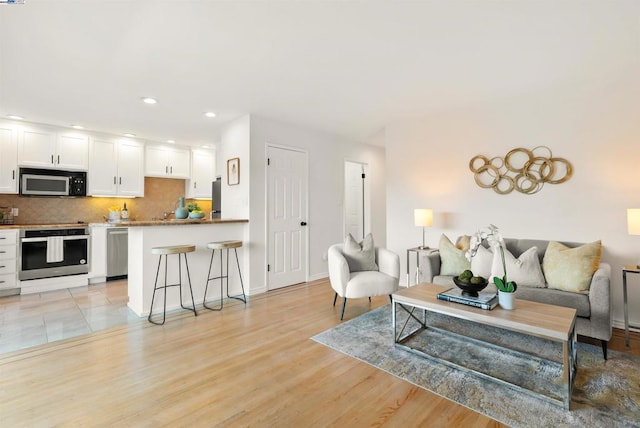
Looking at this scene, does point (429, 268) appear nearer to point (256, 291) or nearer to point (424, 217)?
point (424, 217)

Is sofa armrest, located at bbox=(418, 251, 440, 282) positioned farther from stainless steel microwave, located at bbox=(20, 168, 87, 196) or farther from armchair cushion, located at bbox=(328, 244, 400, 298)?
stainless steel microwave, located at bbox=(20, 168, 87, 196)

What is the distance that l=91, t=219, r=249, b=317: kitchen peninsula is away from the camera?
3.28 metres

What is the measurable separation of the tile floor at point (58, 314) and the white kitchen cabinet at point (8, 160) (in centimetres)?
157

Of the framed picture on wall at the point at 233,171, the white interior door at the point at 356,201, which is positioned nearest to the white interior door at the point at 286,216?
the framed picture on wall at the point at 233,171

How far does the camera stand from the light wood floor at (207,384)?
1.70 metres

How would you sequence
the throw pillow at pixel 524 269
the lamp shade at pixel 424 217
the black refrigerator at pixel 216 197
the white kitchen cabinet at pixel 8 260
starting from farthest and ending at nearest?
the black refrigerator at pixel 216 197, the white kitchen cabinet at pixel 8 260, the lamp shade at pixel 424 217, the throw pillow at pixel 524 269

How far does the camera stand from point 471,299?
87.5 inches

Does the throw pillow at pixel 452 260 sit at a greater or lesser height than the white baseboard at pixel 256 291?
greater

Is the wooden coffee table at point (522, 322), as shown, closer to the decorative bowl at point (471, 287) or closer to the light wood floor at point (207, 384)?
the decorative bowl at point (471, 287)

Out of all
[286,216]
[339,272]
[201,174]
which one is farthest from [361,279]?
[201,174]

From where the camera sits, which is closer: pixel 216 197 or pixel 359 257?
pixel 359 257

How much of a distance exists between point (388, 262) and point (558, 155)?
7.14 ft

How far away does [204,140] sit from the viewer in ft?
18.5

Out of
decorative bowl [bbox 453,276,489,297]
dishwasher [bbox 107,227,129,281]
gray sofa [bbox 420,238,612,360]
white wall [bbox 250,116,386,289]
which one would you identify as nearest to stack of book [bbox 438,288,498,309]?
decorative bowl [bbox 453,276,489,297]
